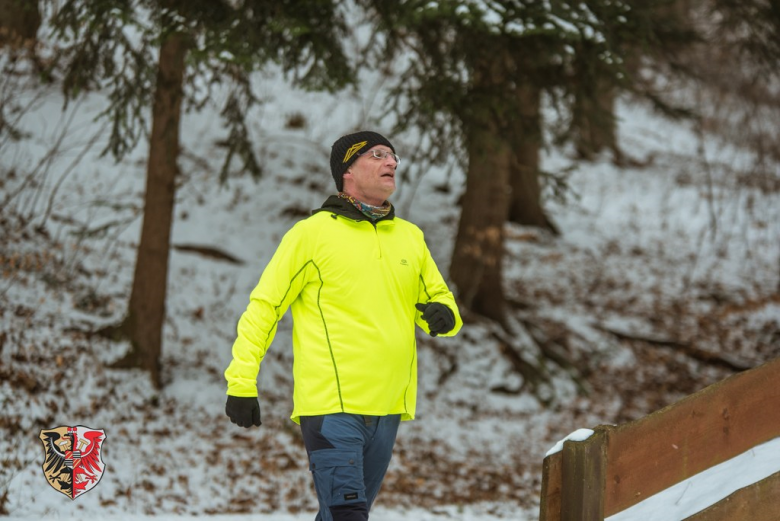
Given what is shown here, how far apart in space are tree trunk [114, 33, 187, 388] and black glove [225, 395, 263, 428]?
5.32m

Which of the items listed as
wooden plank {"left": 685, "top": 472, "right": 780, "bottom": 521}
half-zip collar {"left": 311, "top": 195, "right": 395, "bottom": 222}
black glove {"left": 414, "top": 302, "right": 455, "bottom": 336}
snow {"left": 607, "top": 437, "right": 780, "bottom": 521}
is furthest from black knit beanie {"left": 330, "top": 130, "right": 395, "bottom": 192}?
snow {"left": 607, "top": 437, "right": 780, "bottom": 521}

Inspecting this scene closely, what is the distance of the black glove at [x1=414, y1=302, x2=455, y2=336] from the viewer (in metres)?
3.75

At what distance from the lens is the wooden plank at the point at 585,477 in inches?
139

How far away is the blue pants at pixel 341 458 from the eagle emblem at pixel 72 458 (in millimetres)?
2133

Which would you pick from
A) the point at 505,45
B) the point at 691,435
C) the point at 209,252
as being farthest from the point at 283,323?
the point at 691,435

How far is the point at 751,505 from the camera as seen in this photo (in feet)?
13.1

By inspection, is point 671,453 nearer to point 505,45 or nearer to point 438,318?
point 438,318

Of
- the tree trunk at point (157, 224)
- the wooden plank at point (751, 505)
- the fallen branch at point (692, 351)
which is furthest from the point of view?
the fallen branch at point (692, 351)

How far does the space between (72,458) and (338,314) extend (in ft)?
8.46

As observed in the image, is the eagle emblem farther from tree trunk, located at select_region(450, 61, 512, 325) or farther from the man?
tree trunk, located at select_region(450, 61, 512, 325)

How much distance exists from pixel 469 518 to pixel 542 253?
29.7 feet

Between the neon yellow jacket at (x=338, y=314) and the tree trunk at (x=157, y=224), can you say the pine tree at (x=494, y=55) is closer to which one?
the tree trunk at (x=157, y=224)

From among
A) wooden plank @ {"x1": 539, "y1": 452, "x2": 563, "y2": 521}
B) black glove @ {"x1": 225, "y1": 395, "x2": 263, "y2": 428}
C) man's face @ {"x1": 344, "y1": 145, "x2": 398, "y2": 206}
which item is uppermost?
man's face @ {"x1": 344, "y1": 145, "x2": 398, "y2": 206}

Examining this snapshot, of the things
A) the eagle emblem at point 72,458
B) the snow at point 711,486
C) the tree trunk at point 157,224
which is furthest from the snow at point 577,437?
the tree trunk at point 157,224
